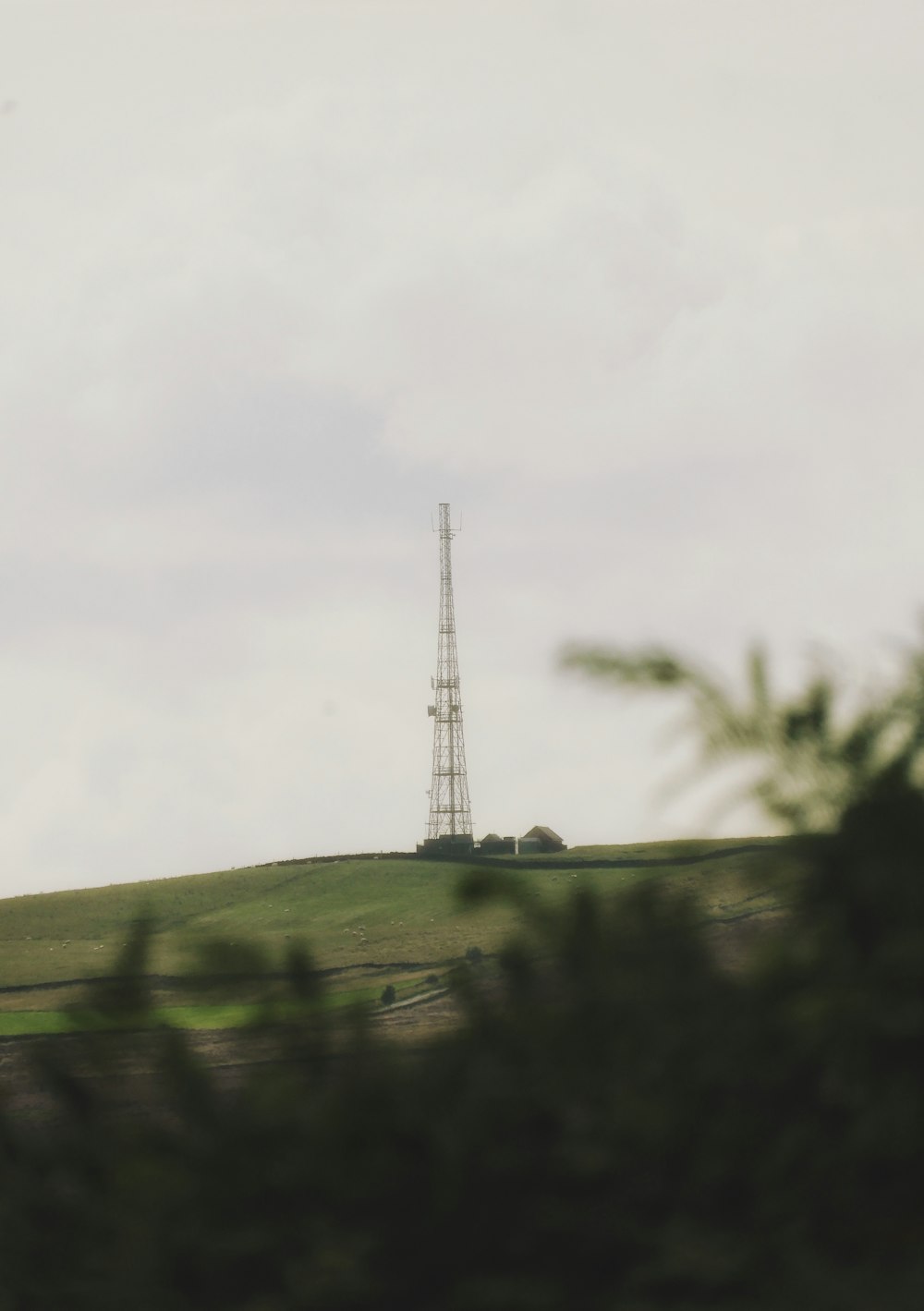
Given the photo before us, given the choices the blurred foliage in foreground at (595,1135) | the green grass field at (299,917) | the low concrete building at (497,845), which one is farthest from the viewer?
the low concrete building at (497,845)

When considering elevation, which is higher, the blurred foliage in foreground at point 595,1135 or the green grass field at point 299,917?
the green grass field at point 299,917

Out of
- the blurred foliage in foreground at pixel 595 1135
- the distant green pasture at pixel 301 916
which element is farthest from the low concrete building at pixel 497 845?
the blurred foliage in foreground at pixel 595 1135

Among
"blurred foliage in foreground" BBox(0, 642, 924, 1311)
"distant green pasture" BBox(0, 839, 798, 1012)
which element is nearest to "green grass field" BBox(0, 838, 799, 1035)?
"distant green pasture" BBox(0, 839, 798, 1012)

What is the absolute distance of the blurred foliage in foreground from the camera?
2.43m

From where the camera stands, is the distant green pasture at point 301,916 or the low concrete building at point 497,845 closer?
the distant green pasture at point 301,916

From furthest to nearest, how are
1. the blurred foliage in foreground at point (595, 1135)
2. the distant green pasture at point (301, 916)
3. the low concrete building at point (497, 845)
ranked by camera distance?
the low concrete building at point (497, 845) < the distant green pasture at point (301, 916) < the blurred foliage in foreground at point (595, 1135)

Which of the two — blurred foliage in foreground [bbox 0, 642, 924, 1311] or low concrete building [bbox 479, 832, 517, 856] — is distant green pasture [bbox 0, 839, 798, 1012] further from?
blurred foliage in foreground [bbox 0, 642, 924, 1311]

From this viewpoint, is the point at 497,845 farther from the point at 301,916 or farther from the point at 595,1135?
the point at 595,1135

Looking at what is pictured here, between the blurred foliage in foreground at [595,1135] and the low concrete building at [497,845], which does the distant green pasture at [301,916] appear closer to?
the low concrete building at [497,845]

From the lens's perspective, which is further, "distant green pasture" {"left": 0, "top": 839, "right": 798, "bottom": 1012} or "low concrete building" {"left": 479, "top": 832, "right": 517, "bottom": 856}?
"low concrete building" {"left": 479, "top": 832, "right": 517, "bottom": 856}

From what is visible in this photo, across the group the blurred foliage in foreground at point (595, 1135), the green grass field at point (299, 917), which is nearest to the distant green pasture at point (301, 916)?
the green grass field at point (299, 917)

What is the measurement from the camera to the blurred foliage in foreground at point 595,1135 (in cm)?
243

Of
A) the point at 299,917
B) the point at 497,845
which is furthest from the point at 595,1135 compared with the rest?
the point at 497,845

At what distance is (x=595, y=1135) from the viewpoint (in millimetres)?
2584
